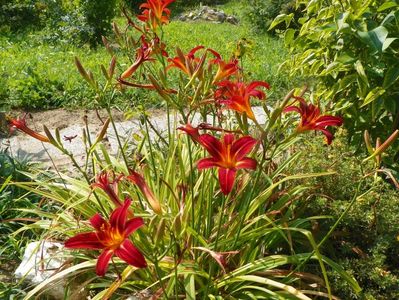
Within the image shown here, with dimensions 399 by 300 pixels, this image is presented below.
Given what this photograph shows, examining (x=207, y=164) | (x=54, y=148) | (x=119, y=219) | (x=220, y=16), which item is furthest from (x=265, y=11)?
(x=119, y=219)

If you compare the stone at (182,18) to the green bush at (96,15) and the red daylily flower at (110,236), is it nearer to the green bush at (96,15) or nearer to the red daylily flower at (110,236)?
the green bush at (96,15)

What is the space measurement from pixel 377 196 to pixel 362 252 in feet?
0.80

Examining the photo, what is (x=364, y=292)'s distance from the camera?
2059mm

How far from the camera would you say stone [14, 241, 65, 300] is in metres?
2.20

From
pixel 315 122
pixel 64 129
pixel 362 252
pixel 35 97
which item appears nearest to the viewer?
pixel 315 122

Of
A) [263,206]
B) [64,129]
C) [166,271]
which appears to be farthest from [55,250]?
[64,129]

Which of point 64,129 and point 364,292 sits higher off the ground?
point 364,292

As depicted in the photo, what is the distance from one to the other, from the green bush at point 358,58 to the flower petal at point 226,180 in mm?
1029

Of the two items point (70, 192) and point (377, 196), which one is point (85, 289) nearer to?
point (70, 192)

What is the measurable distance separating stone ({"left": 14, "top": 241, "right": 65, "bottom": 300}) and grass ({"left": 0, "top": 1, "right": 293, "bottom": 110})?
3.54 feet

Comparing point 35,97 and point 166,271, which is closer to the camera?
point 166,271

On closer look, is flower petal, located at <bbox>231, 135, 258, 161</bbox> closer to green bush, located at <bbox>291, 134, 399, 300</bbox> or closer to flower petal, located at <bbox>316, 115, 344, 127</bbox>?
flower petal, located at <bbox>316, 115, 344, 127</bbox>

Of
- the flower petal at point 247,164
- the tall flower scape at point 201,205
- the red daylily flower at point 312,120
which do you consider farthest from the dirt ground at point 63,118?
the flower petal at point 247,164

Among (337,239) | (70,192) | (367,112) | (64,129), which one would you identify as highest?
(367,112)
